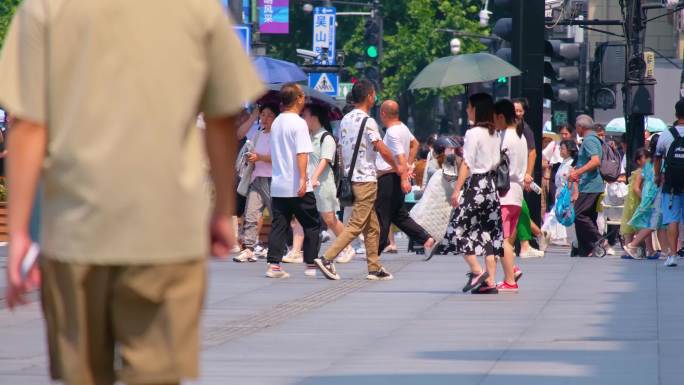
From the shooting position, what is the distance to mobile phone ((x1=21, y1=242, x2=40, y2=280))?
4.24 metres

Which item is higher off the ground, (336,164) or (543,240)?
(336,164)

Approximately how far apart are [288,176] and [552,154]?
36.8 feet

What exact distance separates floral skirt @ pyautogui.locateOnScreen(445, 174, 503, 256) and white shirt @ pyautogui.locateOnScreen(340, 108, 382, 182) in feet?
5.48

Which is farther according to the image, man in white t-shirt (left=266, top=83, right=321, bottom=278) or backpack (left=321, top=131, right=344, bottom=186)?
backpack (left=321, top=131, right=344, bottom=186)

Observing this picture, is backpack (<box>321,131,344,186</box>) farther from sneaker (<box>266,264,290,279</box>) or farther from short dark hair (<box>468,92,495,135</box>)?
short dark hair (<box>468,92,495,135</box>)

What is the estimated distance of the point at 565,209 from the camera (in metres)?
21.3

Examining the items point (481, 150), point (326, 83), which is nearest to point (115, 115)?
point (481, 150)

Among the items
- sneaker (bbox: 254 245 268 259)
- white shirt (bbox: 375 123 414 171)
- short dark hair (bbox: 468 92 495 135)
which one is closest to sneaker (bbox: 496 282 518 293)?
short dark hair (bbox: 468 92 495 135)

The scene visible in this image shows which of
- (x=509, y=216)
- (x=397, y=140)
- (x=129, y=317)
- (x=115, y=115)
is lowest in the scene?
(x=509, y=216)

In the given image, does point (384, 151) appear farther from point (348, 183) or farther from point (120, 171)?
point (120, 171)

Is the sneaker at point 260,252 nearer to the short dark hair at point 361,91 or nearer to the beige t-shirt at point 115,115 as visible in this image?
the short dark hair at point 361,91

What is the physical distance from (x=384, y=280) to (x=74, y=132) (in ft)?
36.9

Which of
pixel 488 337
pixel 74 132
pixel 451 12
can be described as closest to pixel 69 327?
pixel 74 132

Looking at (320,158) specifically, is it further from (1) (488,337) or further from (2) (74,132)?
(2) (74,132)
